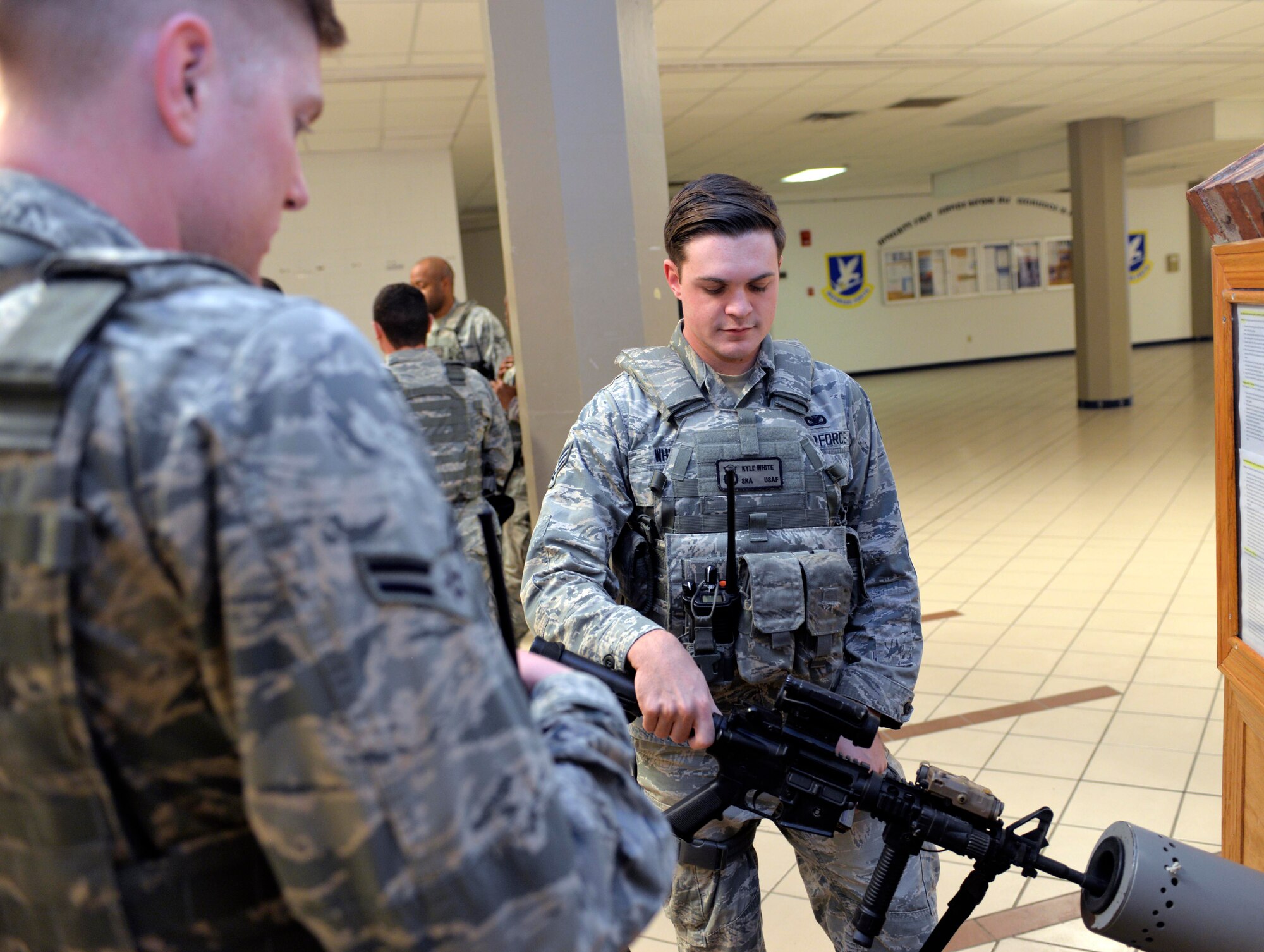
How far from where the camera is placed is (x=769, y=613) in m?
1.70

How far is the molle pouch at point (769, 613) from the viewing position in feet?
5.57

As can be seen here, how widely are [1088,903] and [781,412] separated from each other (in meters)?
0.94

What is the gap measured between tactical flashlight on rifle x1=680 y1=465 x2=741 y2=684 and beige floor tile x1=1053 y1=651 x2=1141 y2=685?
301 cm

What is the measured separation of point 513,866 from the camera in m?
0.58

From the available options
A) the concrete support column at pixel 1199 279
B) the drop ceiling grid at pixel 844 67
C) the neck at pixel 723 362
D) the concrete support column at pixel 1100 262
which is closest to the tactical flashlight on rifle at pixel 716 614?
the neck at pixel 723 362

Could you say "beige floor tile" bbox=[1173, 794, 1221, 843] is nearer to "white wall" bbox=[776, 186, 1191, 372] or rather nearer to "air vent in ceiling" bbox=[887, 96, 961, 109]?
"air vent in ceiling" bbox=[887, 96, 961, 109]

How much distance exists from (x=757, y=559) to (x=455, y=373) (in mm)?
2778

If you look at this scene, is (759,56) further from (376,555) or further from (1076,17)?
(376,555)

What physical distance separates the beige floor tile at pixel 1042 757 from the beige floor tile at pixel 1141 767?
45 mm

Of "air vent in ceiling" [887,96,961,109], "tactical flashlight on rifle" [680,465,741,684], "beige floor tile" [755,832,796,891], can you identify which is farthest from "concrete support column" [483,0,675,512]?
"air vent in ceiling" [887,96,961,109]

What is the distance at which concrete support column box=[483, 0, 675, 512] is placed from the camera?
3.26 m


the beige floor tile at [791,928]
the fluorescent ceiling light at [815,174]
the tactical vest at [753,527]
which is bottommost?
the beige floor tile at [791,928]

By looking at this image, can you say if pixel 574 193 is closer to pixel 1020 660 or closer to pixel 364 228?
pixel 1020 660

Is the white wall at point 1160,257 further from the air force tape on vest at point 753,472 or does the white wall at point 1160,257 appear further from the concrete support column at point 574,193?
the air force tape on vest at point 753,472
